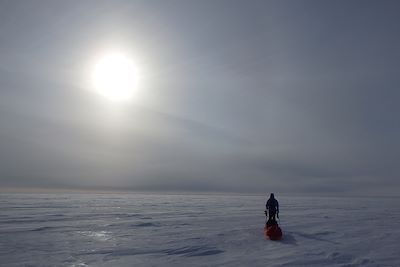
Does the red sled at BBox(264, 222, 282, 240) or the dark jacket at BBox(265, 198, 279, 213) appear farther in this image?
the dark jacket at BBox(265, 198, 279, 213)

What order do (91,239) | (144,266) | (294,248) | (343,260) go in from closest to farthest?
(144,266) → (343,260) → (294,248) → (91,239)

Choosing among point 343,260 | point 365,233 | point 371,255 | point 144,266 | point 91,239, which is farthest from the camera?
point 365,233

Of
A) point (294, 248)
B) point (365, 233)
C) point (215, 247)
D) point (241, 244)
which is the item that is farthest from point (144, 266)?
point (365, 233)

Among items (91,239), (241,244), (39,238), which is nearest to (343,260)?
(241,244)

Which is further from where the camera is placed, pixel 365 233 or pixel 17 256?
pixel 365 233

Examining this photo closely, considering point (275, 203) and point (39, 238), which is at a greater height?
point (275, 203)

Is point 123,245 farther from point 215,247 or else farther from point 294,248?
point 294,248

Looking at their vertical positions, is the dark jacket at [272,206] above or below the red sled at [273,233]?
above

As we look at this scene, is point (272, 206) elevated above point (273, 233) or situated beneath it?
elevated above

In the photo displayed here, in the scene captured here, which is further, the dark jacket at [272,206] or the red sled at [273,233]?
the dark jacket at [272,206]

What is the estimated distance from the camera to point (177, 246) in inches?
528

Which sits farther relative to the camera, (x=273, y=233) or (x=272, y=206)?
(x=272, y=206)

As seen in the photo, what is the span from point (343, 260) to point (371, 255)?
1.43 meters

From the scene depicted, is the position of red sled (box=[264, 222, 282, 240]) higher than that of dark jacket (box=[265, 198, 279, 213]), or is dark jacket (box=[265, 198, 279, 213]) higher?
dark jacket (box=[265, 198, 279, 213])
